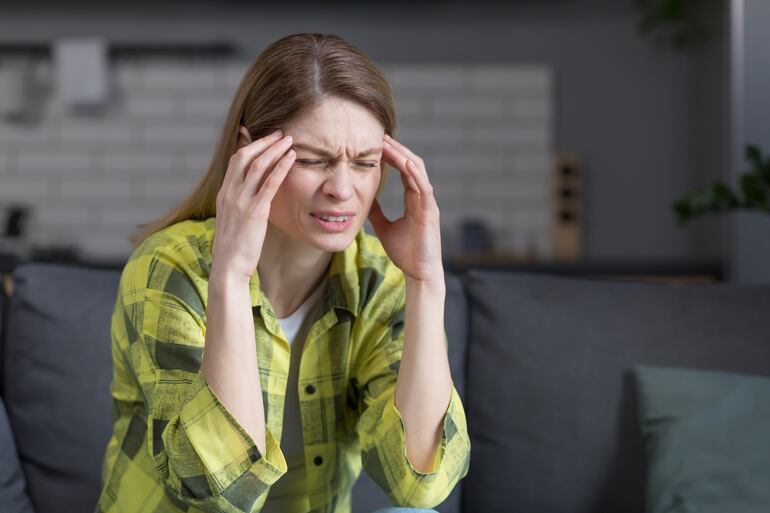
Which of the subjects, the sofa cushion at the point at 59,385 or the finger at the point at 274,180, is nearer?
the finger at the point at 274,180

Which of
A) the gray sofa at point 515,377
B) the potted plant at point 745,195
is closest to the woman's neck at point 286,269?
the gray sofa at point 515,377

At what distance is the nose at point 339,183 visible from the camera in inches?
53.7

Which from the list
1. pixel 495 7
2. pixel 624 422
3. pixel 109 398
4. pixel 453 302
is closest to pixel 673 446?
pixel 624 422

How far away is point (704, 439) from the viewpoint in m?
Answer: 1.78

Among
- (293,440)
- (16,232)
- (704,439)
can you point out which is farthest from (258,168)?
(16,232)

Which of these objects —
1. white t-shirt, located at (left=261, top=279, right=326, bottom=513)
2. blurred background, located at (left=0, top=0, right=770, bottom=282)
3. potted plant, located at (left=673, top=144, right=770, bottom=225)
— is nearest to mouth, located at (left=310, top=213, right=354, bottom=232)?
white t-shirt, located at (left=261, top=279, right=326, bottom=513)

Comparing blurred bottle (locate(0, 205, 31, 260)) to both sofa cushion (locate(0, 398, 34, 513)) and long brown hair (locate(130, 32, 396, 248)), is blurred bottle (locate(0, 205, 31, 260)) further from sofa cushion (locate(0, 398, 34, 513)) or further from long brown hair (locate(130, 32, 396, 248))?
long brown hair (locate(130, 32, 396, 248))

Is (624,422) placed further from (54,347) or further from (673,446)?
(54,347)

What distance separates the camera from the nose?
136cm

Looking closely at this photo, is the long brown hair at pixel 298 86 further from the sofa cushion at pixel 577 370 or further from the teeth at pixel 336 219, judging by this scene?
the sofa cushion at pixel 577 370

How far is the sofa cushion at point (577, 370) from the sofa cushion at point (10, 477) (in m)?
0.88

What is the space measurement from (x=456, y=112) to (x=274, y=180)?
410 centimetres

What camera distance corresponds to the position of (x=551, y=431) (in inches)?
74.7

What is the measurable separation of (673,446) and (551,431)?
0.24 meters
